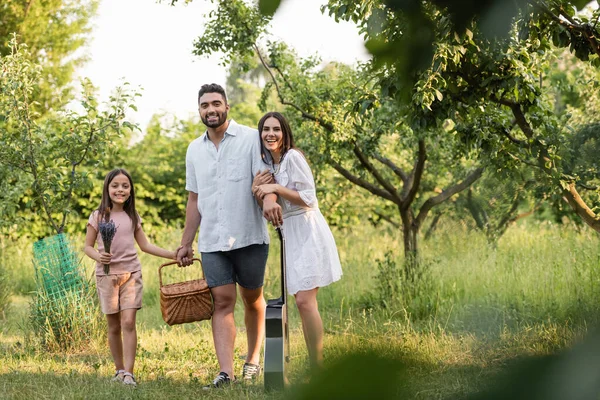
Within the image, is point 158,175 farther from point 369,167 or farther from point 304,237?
point 304,237

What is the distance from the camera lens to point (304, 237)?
4078mm

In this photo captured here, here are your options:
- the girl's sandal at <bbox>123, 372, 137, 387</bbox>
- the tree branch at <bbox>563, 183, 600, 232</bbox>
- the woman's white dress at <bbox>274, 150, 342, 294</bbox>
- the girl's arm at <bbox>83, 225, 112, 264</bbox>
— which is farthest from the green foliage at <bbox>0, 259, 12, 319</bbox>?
the tree branch at <bbox>563, 183, 600, 232</bbox>

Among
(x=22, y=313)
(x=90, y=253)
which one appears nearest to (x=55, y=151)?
(x=90, y=253)

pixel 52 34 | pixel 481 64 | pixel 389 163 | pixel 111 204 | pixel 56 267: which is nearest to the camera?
pixel 481 64

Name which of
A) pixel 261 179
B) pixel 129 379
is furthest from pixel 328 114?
pixel 129 379

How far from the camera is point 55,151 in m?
6.12

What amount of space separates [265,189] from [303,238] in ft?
1.21

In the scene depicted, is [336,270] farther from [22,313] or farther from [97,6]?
[97,6]

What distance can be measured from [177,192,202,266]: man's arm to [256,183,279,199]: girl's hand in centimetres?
60

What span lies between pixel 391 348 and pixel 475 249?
27.1ft

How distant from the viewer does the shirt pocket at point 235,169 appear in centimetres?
425

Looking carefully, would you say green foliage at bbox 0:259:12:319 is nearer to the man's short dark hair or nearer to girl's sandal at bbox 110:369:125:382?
girl's sandal at bbox 110:369:125:382

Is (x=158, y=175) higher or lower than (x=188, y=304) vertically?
higher

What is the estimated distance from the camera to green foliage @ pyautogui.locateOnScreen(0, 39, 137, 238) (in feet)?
19.1
